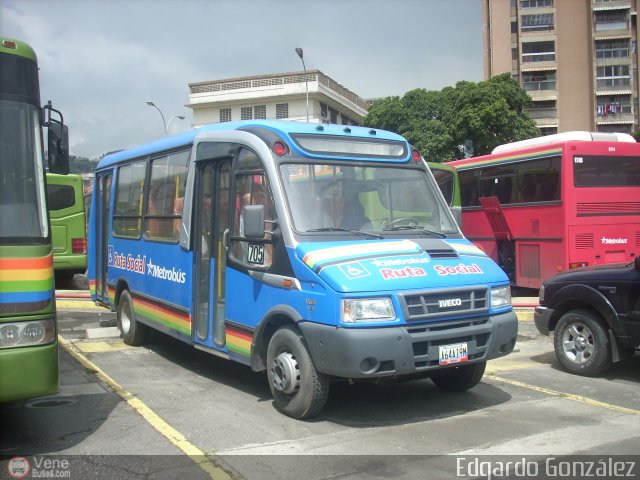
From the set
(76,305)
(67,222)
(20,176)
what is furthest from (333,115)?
(20,176)

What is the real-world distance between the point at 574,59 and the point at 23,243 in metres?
64.2

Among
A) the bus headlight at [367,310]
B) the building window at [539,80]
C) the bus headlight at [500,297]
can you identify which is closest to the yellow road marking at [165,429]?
the bus headlight at [367,310]

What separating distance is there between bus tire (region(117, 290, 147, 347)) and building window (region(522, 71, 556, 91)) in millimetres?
57070

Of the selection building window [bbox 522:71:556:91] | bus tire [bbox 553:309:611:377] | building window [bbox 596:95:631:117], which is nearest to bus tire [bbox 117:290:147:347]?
bus tire [bbox 553:309:611:377]

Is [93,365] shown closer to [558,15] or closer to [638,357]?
[638,357]

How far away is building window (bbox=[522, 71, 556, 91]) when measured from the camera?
5938cm

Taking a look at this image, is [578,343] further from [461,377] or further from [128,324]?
[128,324]

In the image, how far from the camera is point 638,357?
27.7 ft

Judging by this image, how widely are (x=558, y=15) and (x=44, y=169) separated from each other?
6474 centimetres

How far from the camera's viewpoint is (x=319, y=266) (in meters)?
5.28

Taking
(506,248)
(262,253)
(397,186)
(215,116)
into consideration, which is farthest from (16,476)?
(215,116)

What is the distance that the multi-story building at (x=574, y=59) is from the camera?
58.4 metres

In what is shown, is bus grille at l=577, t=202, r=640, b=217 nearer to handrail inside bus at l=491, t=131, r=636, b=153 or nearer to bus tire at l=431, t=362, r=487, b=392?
handrail inside bus at l=491, t=131, r=636, b=153

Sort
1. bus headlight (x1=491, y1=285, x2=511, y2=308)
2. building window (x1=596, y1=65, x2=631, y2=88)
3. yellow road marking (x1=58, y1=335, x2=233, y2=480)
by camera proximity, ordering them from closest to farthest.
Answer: yellow road marking (x1=58, y1=335, x2=233, y2=480) → bus headlight (x1=491, y1=285, x2=511, y2=308) → building window (x1=596, y1=65, x2=631, y2=88)
